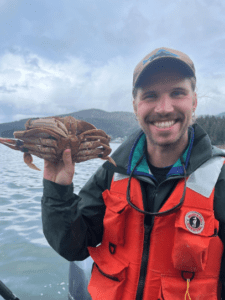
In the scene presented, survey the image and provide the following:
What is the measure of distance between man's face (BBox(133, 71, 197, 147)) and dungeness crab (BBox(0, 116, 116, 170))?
0.67 metres

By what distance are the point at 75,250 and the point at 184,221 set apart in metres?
1.32

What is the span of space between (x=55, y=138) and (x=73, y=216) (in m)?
0.91

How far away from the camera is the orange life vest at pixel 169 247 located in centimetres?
228

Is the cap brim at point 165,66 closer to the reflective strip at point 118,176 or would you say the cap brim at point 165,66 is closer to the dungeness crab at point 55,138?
the dungeness crab at point 55,138

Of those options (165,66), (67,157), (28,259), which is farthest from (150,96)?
(28,259)

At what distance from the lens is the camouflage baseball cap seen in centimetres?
256

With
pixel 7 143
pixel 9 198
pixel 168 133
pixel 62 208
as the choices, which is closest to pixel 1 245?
pixel 9 198

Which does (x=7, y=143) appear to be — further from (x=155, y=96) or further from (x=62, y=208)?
(x=155, y=96)

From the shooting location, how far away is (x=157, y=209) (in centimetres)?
254

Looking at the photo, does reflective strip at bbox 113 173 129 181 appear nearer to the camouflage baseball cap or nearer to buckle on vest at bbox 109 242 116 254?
buckle on vest at bbox 109 242 116 254

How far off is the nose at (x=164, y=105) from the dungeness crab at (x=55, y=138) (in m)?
Answer: 0.71

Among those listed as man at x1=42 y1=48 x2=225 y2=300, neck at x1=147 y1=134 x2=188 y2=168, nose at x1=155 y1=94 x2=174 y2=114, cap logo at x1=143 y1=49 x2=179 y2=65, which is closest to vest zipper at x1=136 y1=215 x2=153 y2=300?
man at x1=42 y1=48 x2=225 y2=300

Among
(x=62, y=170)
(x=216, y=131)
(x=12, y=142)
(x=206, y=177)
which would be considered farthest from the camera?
(x=216, y=131)

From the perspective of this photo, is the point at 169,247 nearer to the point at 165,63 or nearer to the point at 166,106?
the point at 166,106
